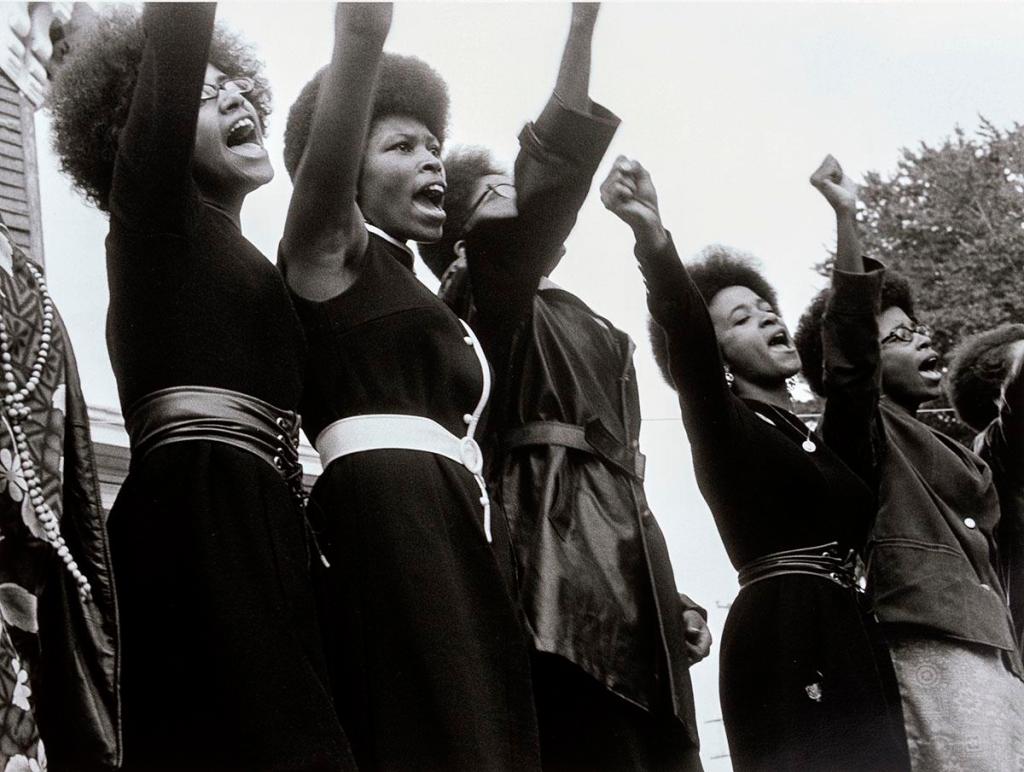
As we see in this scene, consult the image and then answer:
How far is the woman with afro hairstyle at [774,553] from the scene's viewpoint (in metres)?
3.33

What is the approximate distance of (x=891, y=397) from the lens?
4199 millimetres

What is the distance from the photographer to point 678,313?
3400 mm

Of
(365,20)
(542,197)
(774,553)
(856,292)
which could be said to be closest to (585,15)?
(542,197)

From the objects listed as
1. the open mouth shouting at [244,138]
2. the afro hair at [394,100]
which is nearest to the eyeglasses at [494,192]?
the afro hair at [394,100]

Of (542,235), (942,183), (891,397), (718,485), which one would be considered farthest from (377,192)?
(942,183)

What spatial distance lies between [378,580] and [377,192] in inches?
32.4

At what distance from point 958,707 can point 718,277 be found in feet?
3.90

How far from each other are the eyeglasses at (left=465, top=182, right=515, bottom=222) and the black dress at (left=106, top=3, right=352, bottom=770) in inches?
32.0

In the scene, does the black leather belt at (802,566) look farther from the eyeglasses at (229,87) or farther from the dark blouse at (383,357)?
the eyeglasses at (229,87)

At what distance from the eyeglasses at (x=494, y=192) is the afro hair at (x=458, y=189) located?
0.7 inches

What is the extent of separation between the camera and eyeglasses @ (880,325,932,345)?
4223 mm

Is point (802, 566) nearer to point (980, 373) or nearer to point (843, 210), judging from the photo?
point (843, 210)

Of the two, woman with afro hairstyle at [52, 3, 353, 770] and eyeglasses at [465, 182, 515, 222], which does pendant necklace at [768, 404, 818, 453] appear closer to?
eyeglasses at [465, 182, 515, 222]

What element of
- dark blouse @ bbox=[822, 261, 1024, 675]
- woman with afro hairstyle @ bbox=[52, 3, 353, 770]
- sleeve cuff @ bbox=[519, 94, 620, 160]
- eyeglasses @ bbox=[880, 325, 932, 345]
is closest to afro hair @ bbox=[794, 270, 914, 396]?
eyeglasses @ bbox=[880, 325, 932, 345]
